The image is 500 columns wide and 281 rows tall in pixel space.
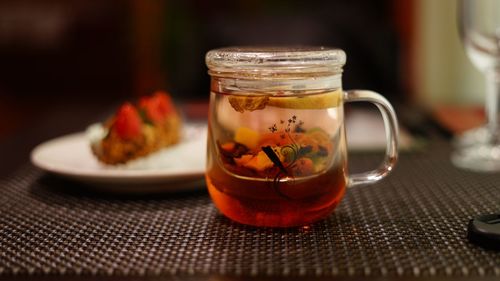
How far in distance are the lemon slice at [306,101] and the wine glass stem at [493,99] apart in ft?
1.40

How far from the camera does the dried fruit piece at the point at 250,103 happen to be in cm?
61

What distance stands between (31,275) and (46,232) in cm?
13

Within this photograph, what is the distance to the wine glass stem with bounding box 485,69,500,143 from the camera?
954mm

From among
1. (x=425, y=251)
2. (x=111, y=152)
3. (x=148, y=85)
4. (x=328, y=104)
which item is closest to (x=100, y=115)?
(x=111, y=152)

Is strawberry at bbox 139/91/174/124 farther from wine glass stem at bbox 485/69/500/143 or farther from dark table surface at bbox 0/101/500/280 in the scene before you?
wine glass stem at bbox 485/69/500/143

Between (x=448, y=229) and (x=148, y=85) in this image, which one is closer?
(x=448, y=229)

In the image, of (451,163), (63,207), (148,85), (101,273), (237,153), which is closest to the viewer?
(101,273)

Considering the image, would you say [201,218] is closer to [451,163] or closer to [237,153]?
[237,153]

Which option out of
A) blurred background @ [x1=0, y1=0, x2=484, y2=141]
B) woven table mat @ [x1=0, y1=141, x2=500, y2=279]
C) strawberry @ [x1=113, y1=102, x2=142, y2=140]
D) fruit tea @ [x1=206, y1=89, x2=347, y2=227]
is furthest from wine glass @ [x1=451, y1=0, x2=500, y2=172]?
strawberry @ [x1=113, y1=102, x2=142, y2=140]

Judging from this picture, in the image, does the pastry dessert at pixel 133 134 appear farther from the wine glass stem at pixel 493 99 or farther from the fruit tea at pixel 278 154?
the wine glass stem at pixel 493 99

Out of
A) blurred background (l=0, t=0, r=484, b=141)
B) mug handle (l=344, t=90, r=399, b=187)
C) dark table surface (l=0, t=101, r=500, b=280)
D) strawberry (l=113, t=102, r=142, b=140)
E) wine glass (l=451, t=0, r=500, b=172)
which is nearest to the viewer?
dark table surface (l=0, t=101, r=500, b=280)

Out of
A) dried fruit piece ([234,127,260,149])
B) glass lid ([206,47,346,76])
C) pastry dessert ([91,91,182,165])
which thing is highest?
glass lid ([206,47,346,76])

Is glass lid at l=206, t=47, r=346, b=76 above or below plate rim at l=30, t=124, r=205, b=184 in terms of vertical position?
above

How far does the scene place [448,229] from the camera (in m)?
0.63
